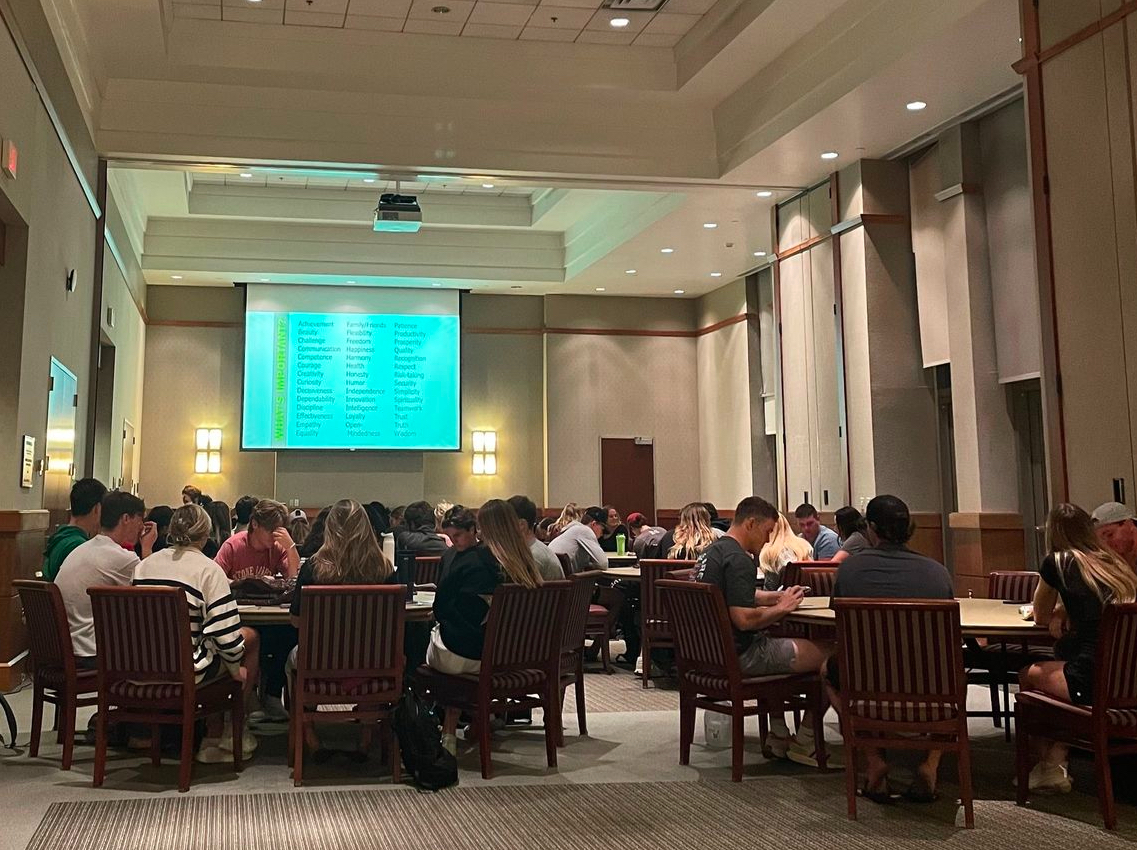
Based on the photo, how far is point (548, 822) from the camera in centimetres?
420

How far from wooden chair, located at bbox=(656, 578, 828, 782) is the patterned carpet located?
0.34 metres

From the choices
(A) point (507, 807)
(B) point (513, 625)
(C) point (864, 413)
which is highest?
(C) point (864, 413)

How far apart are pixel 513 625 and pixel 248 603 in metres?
1.41

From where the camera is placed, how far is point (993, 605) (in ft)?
17.5

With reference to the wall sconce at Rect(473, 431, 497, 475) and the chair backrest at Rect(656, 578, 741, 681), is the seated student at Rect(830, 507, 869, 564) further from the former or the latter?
the wall sconce at Rect(473, 431, 497, 475)

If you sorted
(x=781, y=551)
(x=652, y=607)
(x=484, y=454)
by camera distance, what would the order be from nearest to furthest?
(x=652, y=607) < (x=781, y=551) < (x=484, y=454)

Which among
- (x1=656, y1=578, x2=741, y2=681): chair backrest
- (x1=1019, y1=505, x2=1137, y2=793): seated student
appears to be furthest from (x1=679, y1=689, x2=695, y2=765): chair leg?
(x1=1019, y1=505, x2=1137, y2=793): seated student

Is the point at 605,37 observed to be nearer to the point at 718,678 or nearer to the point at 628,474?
the point at 718,678

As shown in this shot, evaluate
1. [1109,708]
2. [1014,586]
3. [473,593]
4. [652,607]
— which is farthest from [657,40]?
[1109,708]

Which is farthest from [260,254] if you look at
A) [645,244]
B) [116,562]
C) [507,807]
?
[507,807]

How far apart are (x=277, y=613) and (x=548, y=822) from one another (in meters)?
1.68

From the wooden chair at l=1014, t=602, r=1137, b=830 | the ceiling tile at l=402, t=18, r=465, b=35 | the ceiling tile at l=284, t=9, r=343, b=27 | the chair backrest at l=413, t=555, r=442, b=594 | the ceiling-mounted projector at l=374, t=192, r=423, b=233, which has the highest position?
the ceiling tile at l=402, t=18, r=465, b=35

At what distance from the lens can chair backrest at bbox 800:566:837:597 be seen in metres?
6.26

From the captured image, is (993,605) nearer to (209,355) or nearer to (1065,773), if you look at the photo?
(1065,773)
